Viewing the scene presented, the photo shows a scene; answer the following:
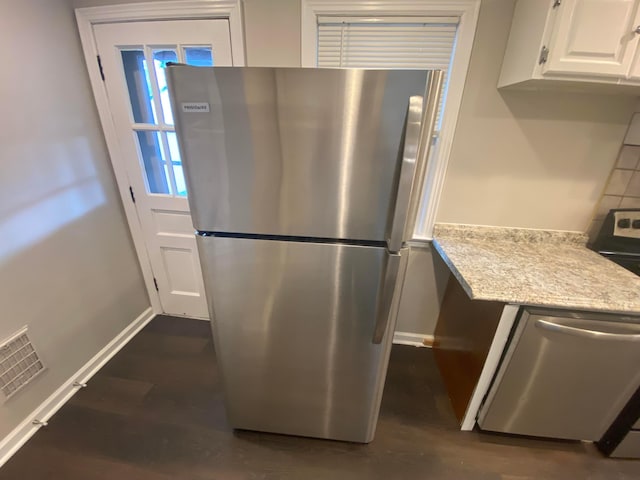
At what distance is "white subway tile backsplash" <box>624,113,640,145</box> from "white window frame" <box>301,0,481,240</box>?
0.85 m

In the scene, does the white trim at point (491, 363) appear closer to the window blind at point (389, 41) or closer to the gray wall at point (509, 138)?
the gray wall at point (509, 138)

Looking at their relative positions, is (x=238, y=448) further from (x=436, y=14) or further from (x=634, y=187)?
(x=634, y=187)

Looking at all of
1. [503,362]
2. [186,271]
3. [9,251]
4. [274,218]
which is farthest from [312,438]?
[9,251]

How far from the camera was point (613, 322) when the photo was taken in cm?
117

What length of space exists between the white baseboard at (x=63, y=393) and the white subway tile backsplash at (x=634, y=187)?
328 centimetres

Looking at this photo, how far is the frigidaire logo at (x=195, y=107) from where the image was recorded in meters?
0.92

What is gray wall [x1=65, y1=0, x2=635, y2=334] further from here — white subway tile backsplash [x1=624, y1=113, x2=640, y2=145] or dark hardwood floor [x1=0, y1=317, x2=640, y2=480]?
dark hardwood floor [x1=0, y1=317, x2=640, y2=480]

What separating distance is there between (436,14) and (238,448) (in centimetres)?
237

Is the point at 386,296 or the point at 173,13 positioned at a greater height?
the point at 173,13

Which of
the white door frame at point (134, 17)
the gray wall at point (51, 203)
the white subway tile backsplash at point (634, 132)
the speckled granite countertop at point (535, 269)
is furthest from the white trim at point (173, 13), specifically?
the white subway tile backsplash at point (634, 132)

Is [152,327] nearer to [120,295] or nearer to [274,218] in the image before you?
[120,295]

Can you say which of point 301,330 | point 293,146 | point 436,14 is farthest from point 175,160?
point 436,14

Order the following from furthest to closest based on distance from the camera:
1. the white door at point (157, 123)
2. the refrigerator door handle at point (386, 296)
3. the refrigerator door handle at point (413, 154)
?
the white door at point (157, 123)
the refrigerator door handle at point (386, 296)
the refrigerator door handle at point (413, 154)

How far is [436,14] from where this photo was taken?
1.41 metres
